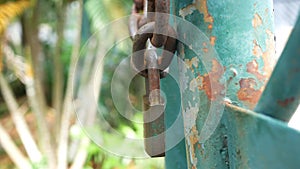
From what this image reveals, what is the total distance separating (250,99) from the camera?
42 cm

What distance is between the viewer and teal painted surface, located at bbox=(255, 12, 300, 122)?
309mm

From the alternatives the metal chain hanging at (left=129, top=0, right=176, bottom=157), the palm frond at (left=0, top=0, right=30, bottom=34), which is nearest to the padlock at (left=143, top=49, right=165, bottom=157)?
the metal chain hanging at (left=129, top=0, right=176, bottom=157)

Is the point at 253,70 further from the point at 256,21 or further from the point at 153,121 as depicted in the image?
the point at 153,121

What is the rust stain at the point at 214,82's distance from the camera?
43 centimetres

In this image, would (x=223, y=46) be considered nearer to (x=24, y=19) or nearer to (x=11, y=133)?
(x=24, y=19)

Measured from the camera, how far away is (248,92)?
421 millimetres

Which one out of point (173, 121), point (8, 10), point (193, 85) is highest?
point (193, 85)

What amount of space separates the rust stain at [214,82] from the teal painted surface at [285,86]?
84 millimetres

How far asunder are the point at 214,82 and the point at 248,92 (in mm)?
39

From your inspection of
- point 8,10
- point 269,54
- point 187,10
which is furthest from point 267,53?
point 8,10

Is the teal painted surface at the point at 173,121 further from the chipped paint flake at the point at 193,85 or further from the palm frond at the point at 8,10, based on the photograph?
the palm frond at the point at 8,10

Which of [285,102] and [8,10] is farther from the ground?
[285,102]

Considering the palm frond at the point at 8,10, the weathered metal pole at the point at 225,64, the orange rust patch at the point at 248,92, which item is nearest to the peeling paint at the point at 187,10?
the weathered metal pole at the point at 225,64

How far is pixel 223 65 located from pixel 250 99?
48 mm
